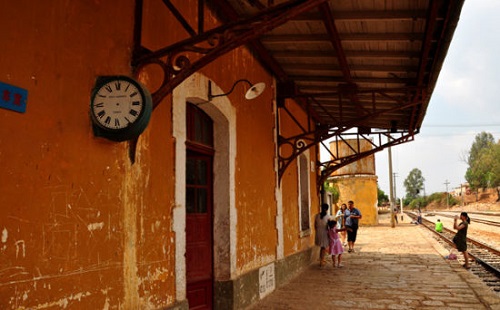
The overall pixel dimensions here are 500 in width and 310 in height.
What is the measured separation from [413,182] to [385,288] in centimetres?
14195

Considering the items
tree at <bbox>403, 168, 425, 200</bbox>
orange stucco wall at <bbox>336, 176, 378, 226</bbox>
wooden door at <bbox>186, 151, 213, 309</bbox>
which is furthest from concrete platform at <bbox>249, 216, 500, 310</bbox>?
tree at <bbox>403, 168, 425, 200</bbox>

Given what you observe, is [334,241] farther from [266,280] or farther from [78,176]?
[78,176]

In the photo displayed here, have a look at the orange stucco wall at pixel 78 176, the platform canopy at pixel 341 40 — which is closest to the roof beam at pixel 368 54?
the platform canopy at pixel 341 40

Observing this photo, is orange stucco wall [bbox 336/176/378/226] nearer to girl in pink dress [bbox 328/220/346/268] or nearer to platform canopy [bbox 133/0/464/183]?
girl in pink dress [bbox 328/220/346/268]

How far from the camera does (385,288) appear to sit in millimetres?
7871

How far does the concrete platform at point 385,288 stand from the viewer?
6.63 metres

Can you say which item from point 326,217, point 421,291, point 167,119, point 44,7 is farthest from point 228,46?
point 326,217

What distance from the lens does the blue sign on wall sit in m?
2.52

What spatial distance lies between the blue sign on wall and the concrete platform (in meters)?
4.78

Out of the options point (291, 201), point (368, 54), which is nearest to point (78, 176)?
point (368, 54)

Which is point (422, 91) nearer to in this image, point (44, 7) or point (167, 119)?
point (167, 119)

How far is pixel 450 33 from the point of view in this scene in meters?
5.38

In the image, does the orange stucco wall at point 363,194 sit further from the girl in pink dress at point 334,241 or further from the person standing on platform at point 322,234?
the girl in pink dress at point 334,241

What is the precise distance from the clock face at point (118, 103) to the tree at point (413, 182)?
144893mm
